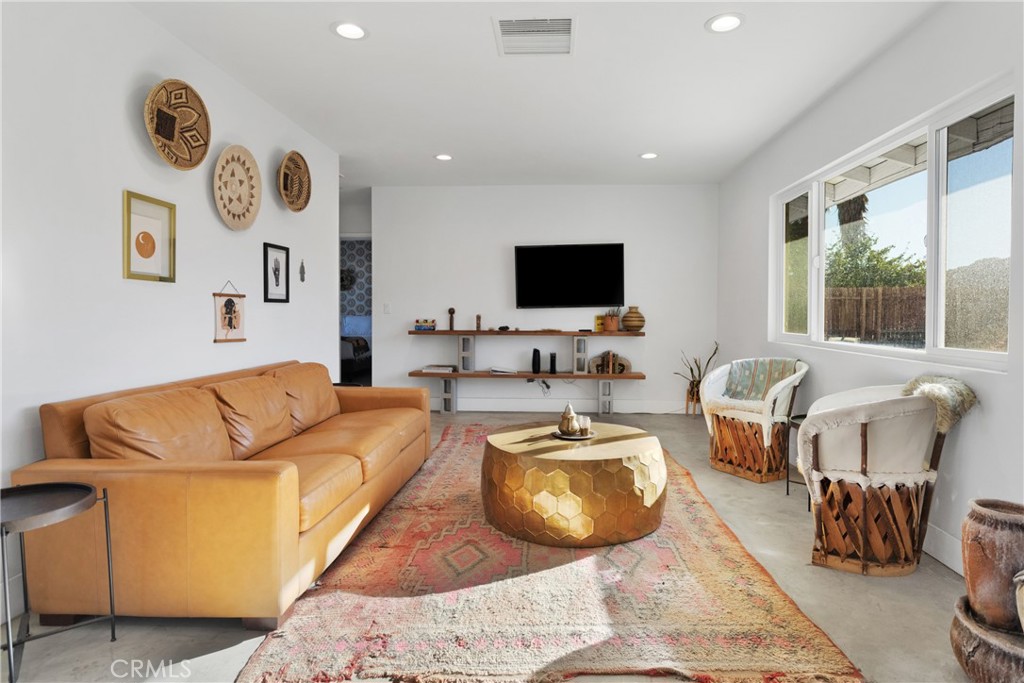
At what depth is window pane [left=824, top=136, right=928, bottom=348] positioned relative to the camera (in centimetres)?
300

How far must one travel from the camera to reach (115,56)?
2.56 meters

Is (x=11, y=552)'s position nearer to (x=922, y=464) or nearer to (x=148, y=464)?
(x=148, y=464)

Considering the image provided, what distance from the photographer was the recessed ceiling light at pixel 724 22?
2.72m

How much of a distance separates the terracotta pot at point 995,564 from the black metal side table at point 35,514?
2.64m

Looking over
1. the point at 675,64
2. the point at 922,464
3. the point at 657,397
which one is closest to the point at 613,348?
the point at 657,397

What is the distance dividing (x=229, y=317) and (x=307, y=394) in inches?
25.9

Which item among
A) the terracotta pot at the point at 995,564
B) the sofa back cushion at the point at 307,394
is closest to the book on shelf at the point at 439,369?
the sofa back cushion at the point at 307,394

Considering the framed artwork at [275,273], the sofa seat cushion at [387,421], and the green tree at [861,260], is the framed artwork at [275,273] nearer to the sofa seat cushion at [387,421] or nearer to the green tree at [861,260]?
the sofa seat cushion at [387,421]

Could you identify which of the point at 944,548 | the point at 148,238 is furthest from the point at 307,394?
the point at 944,548

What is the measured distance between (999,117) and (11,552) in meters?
4.28

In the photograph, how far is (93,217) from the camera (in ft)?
7.96

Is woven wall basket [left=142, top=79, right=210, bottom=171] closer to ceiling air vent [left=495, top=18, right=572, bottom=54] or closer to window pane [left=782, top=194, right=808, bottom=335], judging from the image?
ceiling air vent [left=495, top=18, right=572, bottom=54]

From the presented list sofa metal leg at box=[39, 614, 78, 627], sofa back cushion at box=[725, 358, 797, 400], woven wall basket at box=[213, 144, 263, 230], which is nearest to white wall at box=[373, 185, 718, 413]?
sofa back cushion at box=[725, 358, 797, 400]

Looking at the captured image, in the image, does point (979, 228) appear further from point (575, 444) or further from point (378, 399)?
point (378, 399)
